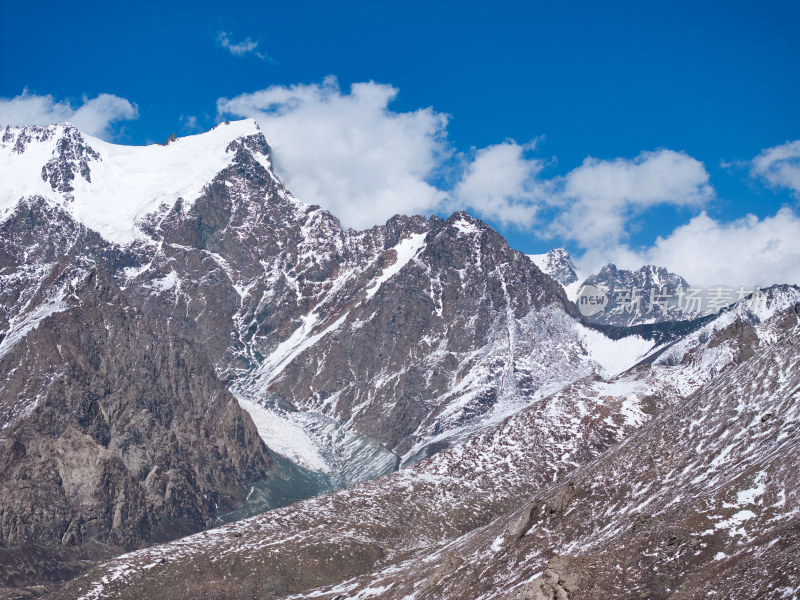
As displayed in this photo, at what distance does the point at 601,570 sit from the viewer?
10012 centimetres

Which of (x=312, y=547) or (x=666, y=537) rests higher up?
(x=312, y=547)

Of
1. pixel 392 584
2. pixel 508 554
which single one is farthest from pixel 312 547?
pixel 508 554

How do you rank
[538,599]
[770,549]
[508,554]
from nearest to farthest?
1. [770,549]
2. [538,599]
3. [508,554]

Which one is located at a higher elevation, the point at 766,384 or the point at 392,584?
the point at 766,384

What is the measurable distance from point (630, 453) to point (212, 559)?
293ft

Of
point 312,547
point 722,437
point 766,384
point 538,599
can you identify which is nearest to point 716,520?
point 538,599

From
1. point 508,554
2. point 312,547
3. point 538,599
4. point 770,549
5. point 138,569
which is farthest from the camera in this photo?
point 312,547

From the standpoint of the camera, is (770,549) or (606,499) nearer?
(770,549)

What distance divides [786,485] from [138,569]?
12913cm

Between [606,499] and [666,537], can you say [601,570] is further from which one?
[606,499]

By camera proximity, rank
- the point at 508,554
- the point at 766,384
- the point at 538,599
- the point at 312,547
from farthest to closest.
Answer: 1. the point at 312,547
2. the point at 766,384
3. the point at 508,554
4. the point at 538,599

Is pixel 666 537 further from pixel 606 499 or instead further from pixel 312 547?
pixel 312 547

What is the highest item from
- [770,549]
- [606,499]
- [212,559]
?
[212,559]

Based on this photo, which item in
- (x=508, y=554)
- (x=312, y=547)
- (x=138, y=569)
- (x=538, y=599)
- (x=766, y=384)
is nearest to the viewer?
(x=538, y=599)
